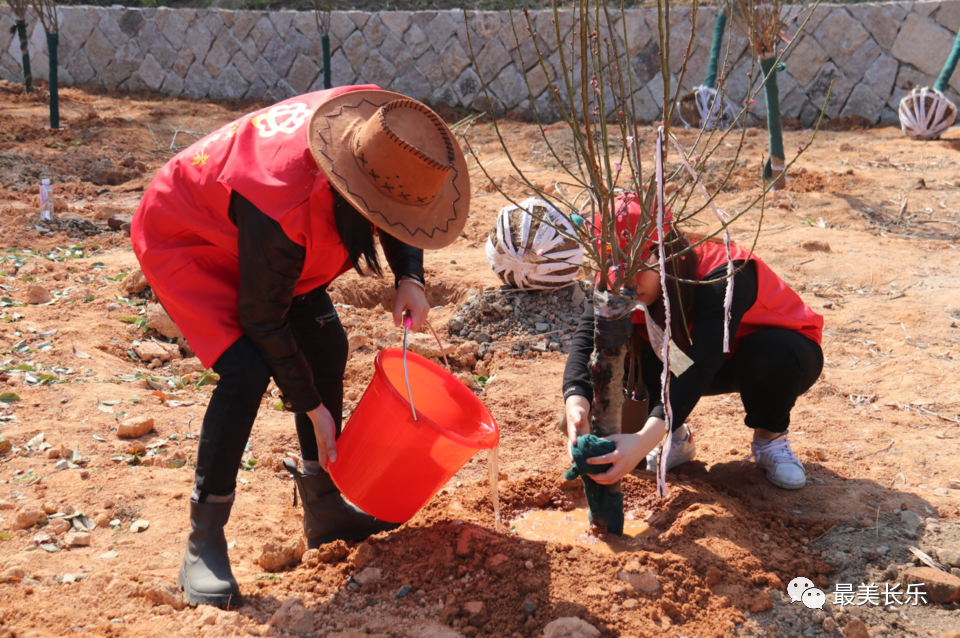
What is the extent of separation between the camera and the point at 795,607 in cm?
204

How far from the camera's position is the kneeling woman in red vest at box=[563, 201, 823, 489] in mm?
2219

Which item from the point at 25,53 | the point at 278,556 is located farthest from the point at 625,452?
the point at 25,53

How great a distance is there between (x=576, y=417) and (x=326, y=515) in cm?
84

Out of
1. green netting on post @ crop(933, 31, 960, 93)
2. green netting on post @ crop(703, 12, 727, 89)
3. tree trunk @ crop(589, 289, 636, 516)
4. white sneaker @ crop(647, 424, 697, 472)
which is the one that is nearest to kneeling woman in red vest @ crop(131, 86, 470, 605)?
tree trunk @ crop(589, 289, 636, 516)

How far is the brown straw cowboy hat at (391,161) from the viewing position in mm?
1747

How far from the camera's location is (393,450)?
2.12m

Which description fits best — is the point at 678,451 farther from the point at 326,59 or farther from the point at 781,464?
the point at 326,59

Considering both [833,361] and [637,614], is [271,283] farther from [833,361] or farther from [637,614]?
[833,361]

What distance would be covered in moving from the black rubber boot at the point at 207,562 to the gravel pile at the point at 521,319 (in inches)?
86.6

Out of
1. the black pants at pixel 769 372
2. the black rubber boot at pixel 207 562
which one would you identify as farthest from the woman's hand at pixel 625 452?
the black rubber boot at pixel 207 562

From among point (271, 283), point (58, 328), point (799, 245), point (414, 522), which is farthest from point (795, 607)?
point (799, 245)

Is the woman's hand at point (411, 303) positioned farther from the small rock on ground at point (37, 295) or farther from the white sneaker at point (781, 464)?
the small rock on ground at point (37, 295)

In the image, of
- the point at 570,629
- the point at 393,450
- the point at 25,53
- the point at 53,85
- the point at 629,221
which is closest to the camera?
the point at 570,629

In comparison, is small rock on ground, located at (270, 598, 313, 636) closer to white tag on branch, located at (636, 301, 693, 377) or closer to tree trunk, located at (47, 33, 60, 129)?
white tag on branch, located at (636, 301, 693, 377)
